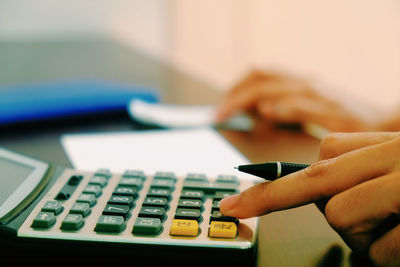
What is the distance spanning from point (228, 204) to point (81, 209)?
0.11 metres

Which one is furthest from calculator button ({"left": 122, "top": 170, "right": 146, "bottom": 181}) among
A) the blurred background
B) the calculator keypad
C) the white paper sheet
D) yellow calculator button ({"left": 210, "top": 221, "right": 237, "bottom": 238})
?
the blurred background

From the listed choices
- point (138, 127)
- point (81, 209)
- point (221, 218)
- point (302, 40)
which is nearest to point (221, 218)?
point (221, 218)

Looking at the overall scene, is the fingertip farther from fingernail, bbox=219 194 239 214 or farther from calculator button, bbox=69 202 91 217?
calculator button, bbox=69 202 91 217

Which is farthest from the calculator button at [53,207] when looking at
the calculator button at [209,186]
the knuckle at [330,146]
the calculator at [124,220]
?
the knuckle at [330,146]

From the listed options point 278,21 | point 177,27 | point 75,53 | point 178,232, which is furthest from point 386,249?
point 177,27

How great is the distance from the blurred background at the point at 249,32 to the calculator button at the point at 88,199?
1118 millimetres

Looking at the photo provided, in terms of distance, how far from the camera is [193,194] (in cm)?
39

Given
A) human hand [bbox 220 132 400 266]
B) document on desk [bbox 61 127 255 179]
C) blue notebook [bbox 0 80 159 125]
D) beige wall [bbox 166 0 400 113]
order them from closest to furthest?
human hand [bbox 220 132 400 266] → document on desk [bbox 61 127 255 179] → blue notebook [bbox 0 80 159 125] → beige wall [bbox 166 0 400 113]

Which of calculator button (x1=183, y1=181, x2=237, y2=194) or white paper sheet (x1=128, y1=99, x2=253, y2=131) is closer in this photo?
calculator button (x1=183, y1=181, x2=237, y2=194)

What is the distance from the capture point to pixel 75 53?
50.8 inches

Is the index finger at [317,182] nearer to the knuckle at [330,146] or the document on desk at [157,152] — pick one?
the knuckle at [330,146]

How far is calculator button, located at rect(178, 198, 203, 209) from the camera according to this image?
37cm

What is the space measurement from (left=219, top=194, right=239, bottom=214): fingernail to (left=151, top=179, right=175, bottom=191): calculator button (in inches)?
2.4

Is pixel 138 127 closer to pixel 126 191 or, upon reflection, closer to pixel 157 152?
pixel 157 152
